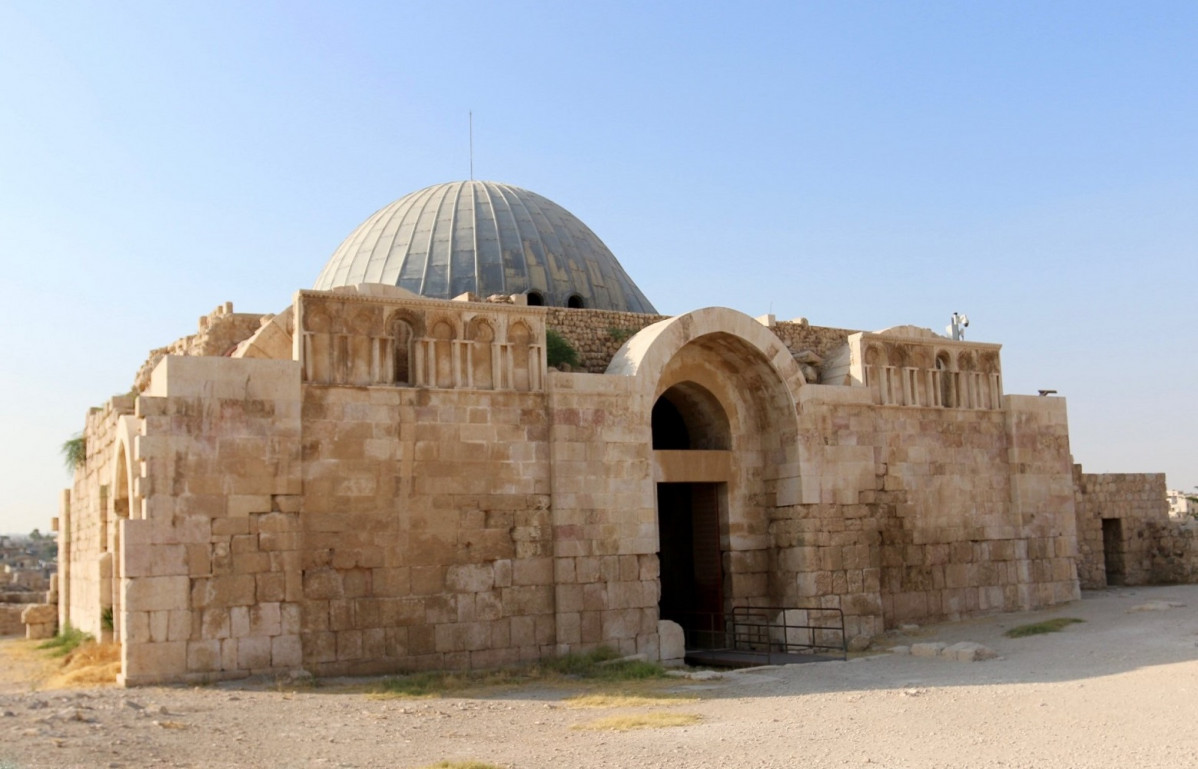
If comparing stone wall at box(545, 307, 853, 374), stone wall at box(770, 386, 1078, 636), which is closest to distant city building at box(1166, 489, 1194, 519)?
stone wall at box(770, 386, 1078, 636)

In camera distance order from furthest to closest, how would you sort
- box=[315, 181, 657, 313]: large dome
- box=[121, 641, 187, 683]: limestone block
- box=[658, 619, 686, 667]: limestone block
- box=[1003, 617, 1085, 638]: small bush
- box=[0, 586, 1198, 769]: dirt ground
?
box=[315, 181, 657, 313]: large dome, box=[1003, 617, 1085, 638]: small bush, box=[658, 619, 686, 667]: limestone block, box=[121, 641, 187, 683]: limestone block, box=[0, 586, 1198, 769]: dirt ground

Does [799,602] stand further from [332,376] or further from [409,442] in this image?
[332,376]

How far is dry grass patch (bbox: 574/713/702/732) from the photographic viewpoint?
31.3 feet

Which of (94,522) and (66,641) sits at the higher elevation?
(94,522)

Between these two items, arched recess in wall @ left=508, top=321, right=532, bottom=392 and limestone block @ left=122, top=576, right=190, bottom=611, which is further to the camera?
arched recess in wall @ left=508, top=321, right=532, bottom=392

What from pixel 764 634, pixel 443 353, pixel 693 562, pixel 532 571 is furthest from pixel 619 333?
pixel 764 634

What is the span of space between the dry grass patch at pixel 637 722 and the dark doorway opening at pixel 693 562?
21.0ft

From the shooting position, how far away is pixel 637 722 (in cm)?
966

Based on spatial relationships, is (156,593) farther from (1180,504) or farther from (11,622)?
(1180,504)

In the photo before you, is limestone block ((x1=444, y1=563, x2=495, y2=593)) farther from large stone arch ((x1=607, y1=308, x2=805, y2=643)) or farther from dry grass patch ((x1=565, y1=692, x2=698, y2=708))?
large stone arch ((x1=607, y1=308, x2=805, y2=643))

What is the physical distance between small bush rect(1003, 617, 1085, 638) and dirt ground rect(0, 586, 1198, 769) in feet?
6.30

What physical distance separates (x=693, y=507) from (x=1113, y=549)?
11785mm

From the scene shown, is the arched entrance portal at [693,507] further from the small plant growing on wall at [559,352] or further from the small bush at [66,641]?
the small bush at [66,641]

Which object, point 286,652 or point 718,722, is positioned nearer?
point 718,722
